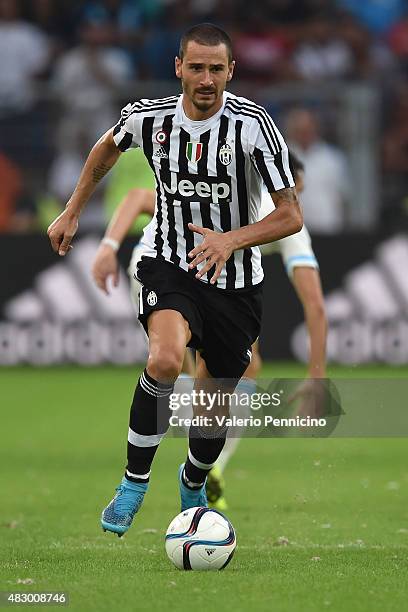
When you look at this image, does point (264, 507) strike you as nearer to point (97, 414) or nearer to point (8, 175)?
point (97, 414)

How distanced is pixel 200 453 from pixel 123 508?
631mm

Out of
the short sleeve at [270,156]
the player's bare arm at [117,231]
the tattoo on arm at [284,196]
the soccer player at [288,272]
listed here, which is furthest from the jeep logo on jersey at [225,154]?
the player's bare arm at [117,231]

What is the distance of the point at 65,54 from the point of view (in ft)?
58.5

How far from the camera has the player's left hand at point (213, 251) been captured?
225 inches

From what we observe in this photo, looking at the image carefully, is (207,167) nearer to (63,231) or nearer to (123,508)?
(63,231)

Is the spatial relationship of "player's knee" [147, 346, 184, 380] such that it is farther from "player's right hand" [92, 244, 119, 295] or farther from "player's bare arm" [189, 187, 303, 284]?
"player's right hand" [92, 244, 119, 295]

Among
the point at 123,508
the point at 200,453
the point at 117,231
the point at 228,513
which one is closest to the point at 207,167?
the point at 200,453

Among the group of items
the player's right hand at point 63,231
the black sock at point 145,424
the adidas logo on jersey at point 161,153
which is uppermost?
the adidas logo on jersey at point 161,153

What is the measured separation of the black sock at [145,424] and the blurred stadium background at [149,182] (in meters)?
7.68

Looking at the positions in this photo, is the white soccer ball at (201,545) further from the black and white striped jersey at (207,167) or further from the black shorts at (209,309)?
the black and white striped jersey at (207,167)

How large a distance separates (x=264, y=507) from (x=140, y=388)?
6.75 feet

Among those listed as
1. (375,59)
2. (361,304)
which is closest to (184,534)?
(361,304)

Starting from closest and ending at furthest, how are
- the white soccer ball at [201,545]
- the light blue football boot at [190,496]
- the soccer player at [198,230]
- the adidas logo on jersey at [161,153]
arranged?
the white soccer ball at [201,545] → the soccer player at [198,230] → the adidas logo on jersey at [161,153] → the light blue football boot at [190,496]

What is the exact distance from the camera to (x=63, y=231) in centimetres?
635
